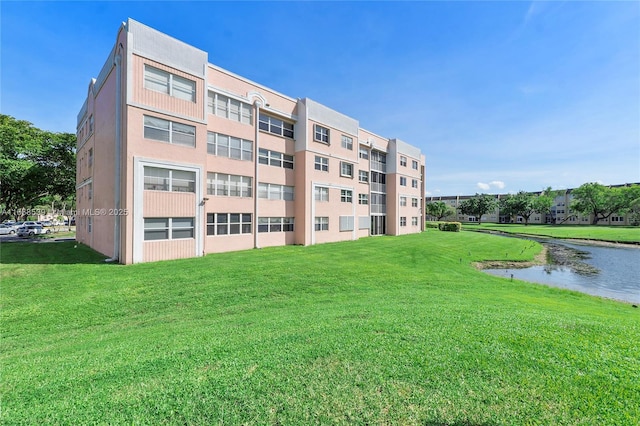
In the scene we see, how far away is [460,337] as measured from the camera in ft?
16.2

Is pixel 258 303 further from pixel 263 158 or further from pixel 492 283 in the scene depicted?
pixel 263 158

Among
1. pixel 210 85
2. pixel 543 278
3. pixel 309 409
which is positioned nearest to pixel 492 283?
pixel 543 278

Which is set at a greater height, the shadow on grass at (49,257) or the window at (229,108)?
the window at (229,108)

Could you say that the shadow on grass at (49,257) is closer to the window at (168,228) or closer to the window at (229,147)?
the window at (168,228)

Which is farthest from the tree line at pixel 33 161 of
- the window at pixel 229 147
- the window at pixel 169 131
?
the window at pixel 229 147

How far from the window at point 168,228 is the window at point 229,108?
284 inches

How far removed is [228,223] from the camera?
17953 millimetres

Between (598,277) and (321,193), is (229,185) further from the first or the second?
(598,277)

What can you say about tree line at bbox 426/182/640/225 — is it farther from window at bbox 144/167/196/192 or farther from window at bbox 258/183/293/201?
window at bbox 144/167/196/192

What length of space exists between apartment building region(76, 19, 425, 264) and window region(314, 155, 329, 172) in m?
0.09

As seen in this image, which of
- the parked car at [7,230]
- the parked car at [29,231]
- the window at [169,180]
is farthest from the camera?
the parked car at [7,230]

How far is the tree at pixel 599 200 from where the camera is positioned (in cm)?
6347

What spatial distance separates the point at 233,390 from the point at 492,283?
1346cm

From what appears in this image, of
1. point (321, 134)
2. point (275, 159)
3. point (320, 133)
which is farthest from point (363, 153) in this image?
point (275, 159)
